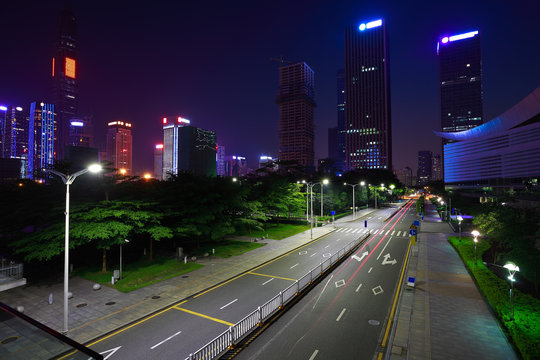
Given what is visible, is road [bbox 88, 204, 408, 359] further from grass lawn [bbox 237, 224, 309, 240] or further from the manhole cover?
grass lawn [bbox 237, 224, 309, 240]

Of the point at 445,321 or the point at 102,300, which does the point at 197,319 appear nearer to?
the point at 102,300

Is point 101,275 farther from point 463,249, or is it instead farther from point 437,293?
point 463,249

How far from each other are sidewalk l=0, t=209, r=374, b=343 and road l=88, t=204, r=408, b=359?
909 mm

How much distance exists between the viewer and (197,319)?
15648 mm

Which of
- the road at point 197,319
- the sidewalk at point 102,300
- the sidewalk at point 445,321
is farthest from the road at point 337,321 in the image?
the sidewalk at point 102,300

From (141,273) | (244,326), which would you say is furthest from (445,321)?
(141,273)

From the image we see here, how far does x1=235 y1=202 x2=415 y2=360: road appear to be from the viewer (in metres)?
12.6

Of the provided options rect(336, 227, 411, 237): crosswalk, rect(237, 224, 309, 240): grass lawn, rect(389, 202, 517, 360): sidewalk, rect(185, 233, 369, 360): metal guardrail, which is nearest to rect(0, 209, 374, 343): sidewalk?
rect(185, 233, 369, 360): metal guardrail

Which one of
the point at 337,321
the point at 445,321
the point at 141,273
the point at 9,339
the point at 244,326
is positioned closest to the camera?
the point at 9,339

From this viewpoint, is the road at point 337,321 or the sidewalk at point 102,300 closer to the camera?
the road at point 337,321

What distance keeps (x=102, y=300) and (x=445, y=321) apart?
21362 mm

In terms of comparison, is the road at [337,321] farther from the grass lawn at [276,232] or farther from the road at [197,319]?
the grass lawn at [276,232]

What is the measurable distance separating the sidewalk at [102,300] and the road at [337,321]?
7.55 metres

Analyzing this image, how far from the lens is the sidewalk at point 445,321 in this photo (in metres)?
12.4
